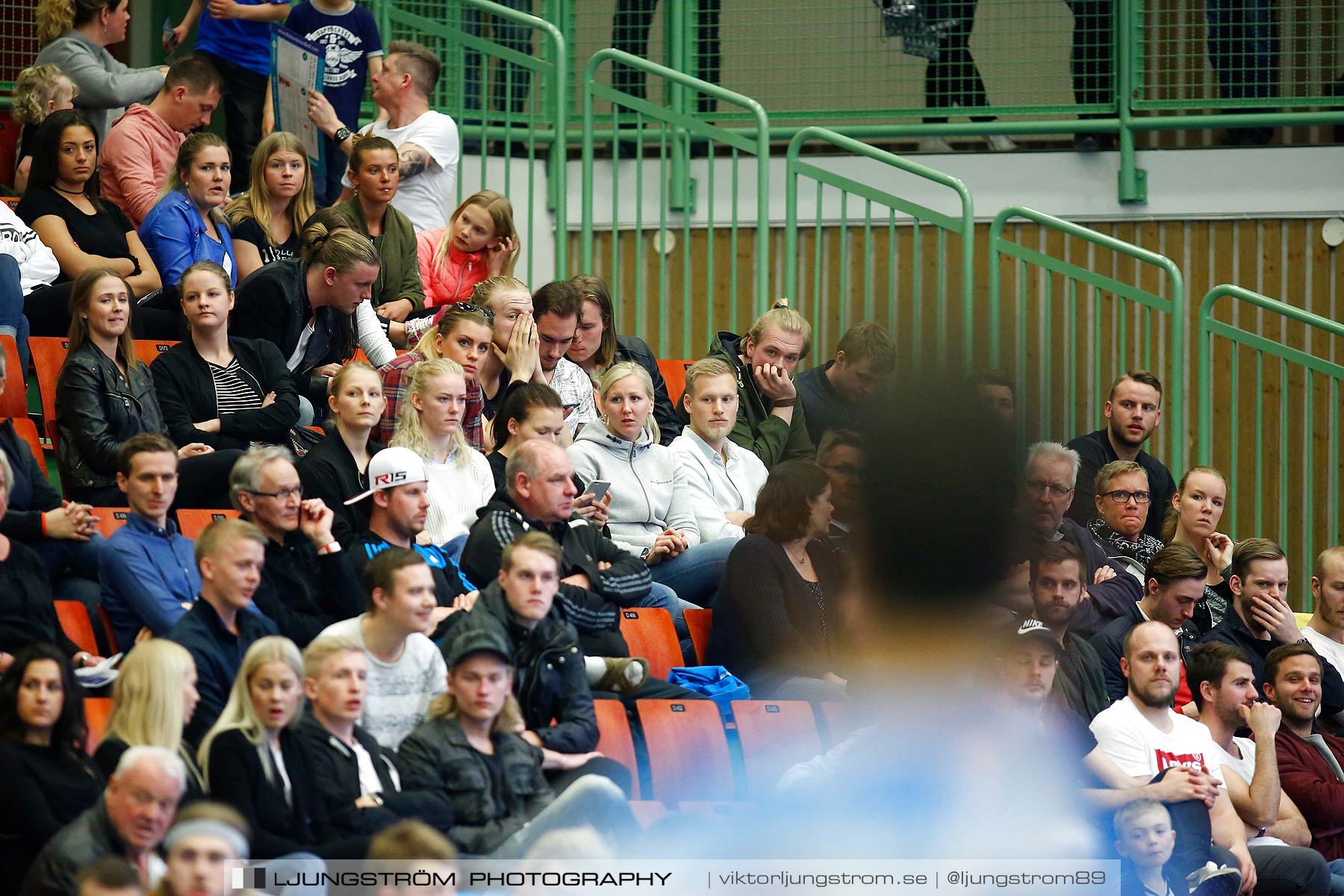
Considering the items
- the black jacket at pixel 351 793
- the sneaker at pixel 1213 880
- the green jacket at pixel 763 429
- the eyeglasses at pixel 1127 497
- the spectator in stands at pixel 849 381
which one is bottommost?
the sneaker at pixel 1213 880

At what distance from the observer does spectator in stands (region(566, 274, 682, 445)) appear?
6953mm

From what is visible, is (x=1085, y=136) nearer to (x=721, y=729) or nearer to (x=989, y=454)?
(x=721, y=729)

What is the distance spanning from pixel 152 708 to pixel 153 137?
402 cm

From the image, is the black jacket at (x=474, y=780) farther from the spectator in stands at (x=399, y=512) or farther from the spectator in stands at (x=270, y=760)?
the spectator in stands at (x=399, y=512)

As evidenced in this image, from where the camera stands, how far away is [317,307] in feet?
21.5

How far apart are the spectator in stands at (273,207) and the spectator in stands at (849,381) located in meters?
2.03

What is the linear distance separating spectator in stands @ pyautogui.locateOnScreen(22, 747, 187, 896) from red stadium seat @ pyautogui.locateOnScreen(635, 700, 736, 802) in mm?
1695

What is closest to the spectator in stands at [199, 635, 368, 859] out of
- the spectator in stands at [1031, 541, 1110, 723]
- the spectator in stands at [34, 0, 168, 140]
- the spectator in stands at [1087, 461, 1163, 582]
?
the spectator in stands at [1031, 541, 1110, 723]

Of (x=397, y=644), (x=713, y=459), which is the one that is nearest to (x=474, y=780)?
(x=397, y=644)

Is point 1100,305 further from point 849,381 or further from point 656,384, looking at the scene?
point 849,381

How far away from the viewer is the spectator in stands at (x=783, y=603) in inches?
221

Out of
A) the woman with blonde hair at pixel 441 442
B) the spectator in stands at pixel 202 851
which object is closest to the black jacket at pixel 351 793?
the spectator in stands at pixel 202 851

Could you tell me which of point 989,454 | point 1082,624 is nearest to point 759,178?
point 1082,624

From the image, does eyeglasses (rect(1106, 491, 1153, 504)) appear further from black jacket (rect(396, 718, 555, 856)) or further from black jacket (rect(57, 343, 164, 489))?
black jacket (rect(57, 343, 164, 489))
